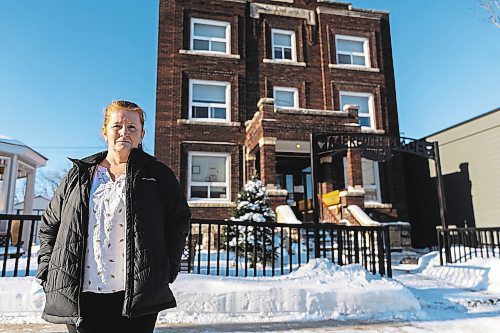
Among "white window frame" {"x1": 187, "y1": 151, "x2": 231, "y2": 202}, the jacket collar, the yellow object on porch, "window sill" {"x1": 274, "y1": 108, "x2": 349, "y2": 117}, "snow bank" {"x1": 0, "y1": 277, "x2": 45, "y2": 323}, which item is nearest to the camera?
the jacket collar

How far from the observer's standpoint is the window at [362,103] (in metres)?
15.2

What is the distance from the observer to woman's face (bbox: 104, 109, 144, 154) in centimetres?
203

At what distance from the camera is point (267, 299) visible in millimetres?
4496

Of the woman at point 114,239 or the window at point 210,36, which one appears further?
the window at point 210,36

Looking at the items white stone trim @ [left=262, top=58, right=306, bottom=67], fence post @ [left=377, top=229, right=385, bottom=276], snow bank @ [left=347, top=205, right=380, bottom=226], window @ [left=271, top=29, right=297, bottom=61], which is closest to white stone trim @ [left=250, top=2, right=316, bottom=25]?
window @ [left=271, top=29, right=297, bottom=61]

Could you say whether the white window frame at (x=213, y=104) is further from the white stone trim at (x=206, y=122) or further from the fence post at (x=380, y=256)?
the fence post at (x=380, y=256)

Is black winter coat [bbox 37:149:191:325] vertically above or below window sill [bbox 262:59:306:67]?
below

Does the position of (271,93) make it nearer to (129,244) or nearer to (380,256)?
(380,256)

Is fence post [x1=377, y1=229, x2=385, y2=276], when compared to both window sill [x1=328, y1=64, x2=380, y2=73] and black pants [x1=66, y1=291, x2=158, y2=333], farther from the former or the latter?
window sill [x1=328, y1=64, x2=380, y2=73]

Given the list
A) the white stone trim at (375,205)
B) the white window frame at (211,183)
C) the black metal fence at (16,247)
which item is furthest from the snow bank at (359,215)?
the black metal fence at (16,247)

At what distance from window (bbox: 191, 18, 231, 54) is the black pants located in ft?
44.8

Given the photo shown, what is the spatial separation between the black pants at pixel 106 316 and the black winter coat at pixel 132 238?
0.06 m

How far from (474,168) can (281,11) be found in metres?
9.54

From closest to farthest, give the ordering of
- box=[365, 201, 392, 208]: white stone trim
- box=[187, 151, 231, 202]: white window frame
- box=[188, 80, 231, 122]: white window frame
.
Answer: box=[187, 151, 231, 202]: white window frame
box=[365, 201, 392, 208]: white stone trim
box=[188, 80, 231, 122]: white window frame
